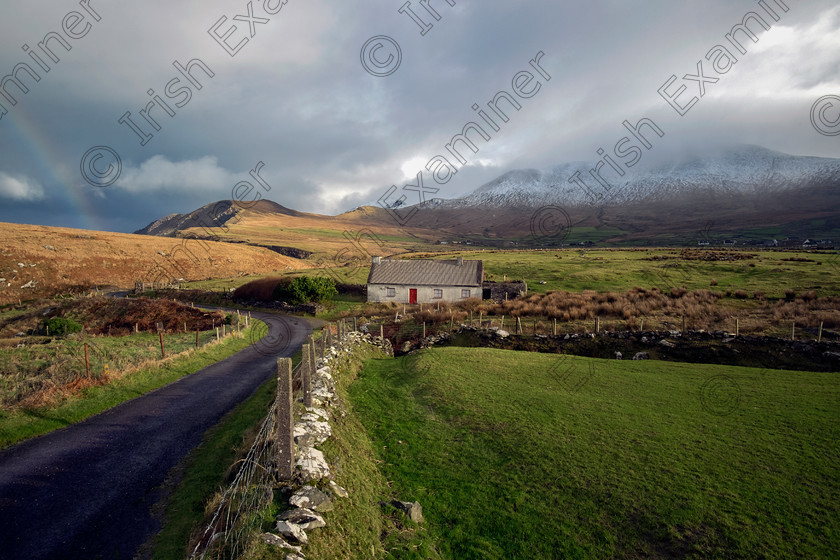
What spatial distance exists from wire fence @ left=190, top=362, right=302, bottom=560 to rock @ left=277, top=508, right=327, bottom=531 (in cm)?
42

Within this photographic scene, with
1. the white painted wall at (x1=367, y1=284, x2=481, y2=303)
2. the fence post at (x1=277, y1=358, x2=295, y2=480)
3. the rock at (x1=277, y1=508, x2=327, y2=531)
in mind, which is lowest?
the rock at (x1=277, y1=508, x2=327, y2=531)

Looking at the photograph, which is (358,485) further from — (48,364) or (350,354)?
(48,364)

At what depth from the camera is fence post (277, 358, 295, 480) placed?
7637 millimetres

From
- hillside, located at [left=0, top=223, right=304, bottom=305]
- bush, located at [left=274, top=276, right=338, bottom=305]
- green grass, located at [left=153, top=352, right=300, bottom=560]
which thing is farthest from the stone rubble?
hillside, located at [left=0, top=223, right=304, bottom=305]

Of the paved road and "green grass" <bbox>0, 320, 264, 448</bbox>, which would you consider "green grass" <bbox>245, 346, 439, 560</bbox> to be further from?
"green grass" <bbox>0, 320, 264, 448</bbox>

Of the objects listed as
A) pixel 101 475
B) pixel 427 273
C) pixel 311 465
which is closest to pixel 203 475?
pixel 101 475

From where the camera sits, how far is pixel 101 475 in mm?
10133

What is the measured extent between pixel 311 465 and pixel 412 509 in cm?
230

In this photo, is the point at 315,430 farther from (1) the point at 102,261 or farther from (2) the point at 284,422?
(1) the point at 102,261

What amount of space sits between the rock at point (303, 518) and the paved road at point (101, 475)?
318 centimetres

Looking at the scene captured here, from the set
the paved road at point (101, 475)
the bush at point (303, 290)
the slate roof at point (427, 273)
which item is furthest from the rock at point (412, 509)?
the slate roof at point (427, 273)

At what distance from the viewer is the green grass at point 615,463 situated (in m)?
7.59

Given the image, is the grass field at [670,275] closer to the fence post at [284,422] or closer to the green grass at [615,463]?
the green grass at [615,463]

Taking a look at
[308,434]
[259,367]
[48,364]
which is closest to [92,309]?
[48,364]
